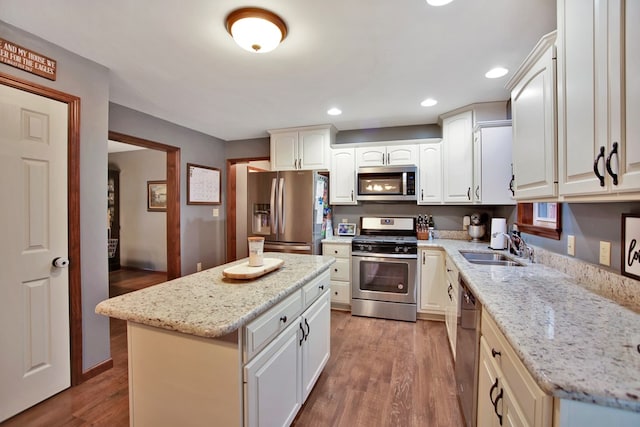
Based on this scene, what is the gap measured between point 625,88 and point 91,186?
298cm

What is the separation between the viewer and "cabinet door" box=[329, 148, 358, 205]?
142 inches

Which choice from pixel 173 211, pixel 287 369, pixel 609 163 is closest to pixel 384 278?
pixel 287 369

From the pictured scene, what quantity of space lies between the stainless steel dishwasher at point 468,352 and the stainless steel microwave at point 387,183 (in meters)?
1.69

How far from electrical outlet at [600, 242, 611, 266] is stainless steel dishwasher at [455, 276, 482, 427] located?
0.63 m

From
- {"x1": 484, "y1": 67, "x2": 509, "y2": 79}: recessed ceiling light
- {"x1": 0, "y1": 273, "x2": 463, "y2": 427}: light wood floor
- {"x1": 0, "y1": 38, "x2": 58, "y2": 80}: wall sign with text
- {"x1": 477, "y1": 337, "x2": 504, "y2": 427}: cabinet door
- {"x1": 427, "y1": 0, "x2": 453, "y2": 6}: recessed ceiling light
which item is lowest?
{"x1": 0, "y1": 273, "x2": 463, "y2": 427}: light wood floor

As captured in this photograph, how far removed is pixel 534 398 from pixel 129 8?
8.21 ft

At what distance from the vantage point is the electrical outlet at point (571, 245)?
1.63 metres

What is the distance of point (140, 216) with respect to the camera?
5.45 metres

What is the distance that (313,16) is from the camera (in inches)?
63.0

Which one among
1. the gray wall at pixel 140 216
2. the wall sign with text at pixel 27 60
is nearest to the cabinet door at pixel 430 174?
the wall sign with text at pixel 27 60

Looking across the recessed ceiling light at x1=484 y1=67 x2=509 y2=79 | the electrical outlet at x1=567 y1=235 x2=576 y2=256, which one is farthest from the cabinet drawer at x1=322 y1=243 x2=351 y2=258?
the recessed ceiling light at x1=484 y1=67 x2=509 y2=79

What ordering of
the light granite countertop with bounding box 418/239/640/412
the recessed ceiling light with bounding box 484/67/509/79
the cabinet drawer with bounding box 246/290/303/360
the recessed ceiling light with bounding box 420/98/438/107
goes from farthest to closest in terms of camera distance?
the recessed ceiling light with bounding box 420/98/438/107 → the recessed ceiling light with bounding box 484/67/509/79 → the cabinet drawer with bounding box 246/290/303/360 → the light granite countertop with bounding box 418/239/640/412

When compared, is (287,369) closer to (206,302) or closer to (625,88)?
(206,302)

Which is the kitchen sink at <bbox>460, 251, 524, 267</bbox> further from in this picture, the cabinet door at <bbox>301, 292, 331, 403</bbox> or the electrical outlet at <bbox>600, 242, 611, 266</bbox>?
the cabinet door at <bbox>301, 292, 331, 403</bbox>
